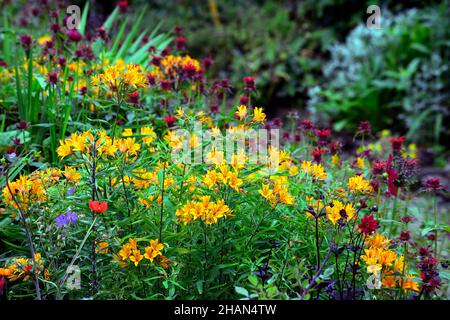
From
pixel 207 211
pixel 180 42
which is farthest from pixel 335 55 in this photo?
pixel 207 211

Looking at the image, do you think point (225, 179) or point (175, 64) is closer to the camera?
point (225, 179)

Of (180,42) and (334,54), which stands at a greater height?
(334,54)

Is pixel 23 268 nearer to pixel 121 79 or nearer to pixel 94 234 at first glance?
pixel 94 234

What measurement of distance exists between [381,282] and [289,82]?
17.2 feet

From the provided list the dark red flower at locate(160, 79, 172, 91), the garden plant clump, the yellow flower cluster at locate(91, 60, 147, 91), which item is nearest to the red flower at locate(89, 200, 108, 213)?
the garden plant clump

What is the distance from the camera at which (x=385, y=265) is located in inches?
71.2

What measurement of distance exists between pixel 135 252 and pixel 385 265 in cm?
79

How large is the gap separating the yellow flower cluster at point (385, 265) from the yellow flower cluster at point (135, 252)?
0.64m

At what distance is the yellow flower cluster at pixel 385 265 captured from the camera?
1747mm

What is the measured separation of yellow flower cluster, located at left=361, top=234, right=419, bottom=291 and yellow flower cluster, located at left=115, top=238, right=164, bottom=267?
644 millimetres

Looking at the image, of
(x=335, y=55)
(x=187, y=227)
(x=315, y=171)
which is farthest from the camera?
(x=335, y=55)

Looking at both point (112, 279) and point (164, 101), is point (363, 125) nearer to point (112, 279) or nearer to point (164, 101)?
point (164, 101)

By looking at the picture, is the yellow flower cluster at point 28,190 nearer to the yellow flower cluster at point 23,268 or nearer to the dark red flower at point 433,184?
the yellow flower cluster at point 23,268
